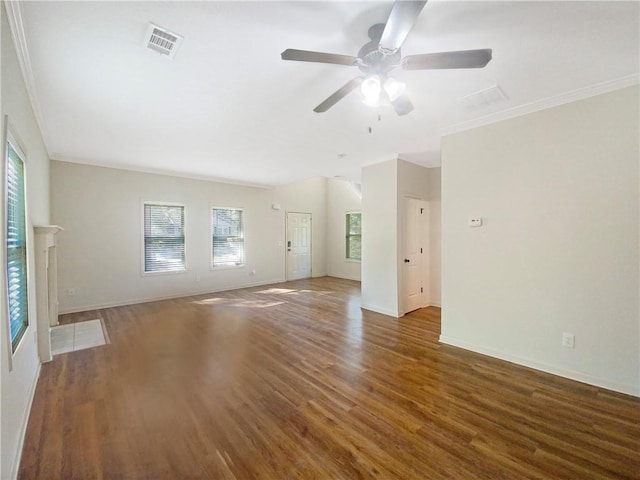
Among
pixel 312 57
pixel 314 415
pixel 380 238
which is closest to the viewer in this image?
pixel 312 57

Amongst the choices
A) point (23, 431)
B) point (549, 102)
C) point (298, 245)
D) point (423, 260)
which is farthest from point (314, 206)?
point (23, 431)

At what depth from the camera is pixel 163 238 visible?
562 centimetres

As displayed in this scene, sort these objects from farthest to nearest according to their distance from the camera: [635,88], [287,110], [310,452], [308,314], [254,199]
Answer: [254,199]
[308,314]
[287,110]
[635,88]
[310,452]

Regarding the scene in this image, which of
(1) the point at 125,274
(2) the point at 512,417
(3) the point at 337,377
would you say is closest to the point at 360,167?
(3) the point at 337,377

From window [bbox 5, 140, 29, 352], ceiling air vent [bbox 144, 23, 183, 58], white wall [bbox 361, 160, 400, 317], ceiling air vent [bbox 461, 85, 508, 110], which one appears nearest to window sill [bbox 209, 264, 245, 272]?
white wall [bbox 361, 160, 400, 317]

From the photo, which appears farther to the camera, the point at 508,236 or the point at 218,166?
the point at 218,166

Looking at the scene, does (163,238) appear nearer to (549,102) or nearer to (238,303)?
(238,303)

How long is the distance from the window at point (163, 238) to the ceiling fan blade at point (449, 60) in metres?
5.44

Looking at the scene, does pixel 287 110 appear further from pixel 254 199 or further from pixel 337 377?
pixel 254 199

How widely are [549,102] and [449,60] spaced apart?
1752mm

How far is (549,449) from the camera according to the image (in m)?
1.72

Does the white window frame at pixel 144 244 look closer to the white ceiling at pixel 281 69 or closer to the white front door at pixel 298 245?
the white ceiling at pixel 281 69

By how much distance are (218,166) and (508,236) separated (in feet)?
15.2

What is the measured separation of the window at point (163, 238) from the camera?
213 inches
